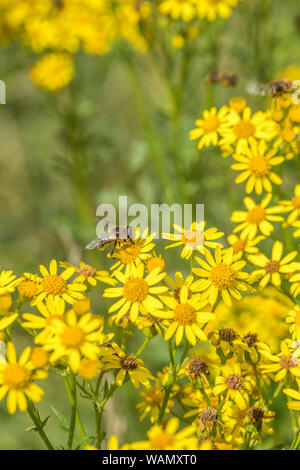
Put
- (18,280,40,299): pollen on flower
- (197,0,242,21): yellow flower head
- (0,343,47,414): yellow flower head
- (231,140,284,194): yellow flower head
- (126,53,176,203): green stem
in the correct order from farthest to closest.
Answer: (126,53,176,203): green stem, (197,0,242,21): yellow flower head, (231,140,284,194): yellow flower head, (18,280,40,299): pollen on flower, (0,343,47,414): yellow flower head

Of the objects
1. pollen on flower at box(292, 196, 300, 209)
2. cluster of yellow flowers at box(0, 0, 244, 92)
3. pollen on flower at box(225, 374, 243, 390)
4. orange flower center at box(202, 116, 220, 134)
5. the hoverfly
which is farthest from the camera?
cluster of yellow flowers at box(0, 0, 244, 92)

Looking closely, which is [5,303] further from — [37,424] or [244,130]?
[244,130]

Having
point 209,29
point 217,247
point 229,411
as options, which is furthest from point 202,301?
point 209,29

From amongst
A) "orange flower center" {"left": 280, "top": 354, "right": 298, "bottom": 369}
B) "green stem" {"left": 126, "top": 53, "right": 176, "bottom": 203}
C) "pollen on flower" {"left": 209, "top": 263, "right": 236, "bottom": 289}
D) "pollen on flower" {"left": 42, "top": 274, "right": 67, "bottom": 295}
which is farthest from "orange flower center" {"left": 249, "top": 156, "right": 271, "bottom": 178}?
→ "green stem" {"left": 126, "top": 53, "right": 176, "bottom": 203}

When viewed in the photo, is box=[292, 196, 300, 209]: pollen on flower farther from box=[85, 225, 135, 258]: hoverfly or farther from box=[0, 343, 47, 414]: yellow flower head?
box=[0, 343, 47, 414]: yellow flower head

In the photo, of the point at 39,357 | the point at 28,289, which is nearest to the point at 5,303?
the point at 28,289

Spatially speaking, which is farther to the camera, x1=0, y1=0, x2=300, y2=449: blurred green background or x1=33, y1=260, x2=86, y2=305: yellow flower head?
x1=0, y1=0, x2=300, y2=449: blurred green background

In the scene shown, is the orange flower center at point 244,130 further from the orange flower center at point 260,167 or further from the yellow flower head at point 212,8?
the yellow flower head at point 212,8
